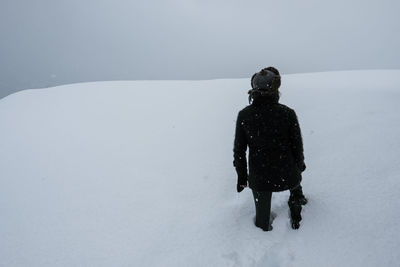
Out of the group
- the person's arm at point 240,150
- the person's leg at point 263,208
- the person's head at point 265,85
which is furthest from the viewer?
the person's leg at point 263,208

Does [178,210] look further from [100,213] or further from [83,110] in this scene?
[83,110]

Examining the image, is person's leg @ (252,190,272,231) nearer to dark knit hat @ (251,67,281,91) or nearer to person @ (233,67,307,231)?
person @ (233,67,307,231)

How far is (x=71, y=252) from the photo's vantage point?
11.4 feet

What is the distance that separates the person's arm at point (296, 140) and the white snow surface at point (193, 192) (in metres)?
0.92

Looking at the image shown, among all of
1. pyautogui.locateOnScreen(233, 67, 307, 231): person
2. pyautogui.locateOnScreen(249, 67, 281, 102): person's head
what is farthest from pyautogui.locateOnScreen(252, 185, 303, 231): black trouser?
pyautogui.locateOnScreen(249, 67, 281, 102): person's head

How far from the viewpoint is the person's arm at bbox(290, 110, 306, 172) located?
103 inches

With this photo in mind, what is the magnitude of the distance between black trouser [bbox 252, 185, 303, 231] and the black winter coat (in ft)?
0.50

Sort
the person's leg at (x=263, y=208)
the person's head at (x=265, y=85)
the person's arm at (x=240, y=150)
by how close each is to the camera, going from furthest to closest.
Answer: the person's leg at (x=263, y=208) → the person's arm at (x=240, y=150) → the person's head at (x=265, y=85)

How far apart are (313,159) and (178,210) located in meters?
2.50

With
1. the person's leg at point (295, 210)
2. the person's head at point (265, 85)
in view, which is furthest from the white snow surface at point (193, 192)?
the person's head at point (265, 85)

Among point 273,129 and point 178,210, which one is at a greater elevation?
A: point 273,129

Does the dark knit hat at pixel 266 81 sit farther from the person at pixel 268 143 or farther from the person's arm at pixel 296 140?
the person's arm at pixel 296 140

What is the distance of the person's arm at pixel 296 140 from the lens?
261 centimetres

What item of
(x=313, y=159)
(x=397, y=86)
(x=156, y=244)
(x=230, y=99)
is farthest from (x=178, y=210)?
(x=397, y=86)
